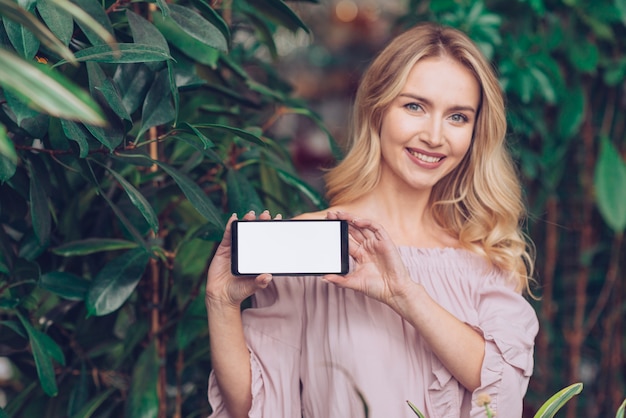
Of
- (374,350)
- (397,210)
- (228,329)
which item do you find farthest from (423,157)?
(228,329)

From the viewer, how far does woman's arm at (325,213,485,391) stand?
113cm

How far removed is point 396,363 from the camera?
3.99 feet

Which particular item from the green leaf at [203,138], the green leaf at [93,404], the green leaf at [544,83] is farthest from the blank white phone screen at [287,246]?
the green leaf at [544,83]

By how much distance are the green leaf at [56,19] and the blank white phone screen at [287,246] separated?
0.35 metres

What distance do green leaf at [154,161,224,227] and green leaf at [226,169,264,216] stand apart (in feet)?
0.51

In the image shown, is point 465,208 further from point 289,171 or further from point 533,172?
point 533,172

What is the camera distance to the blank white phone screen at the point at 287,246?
1.05 m

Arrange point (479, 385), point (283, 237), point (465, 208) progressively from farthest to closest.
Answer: point (465, 208)
point (479, 385)
point (283, 237)

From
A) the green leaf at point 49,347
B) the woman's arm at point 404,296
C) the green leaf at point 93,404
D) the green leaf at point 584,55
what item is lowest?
the green leaf at point 93,404

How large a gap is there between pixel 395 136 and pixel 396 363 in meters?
0.39

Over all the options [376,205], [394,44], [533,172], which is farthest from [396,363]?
[533,172]

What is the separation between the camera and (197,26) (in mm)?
1164

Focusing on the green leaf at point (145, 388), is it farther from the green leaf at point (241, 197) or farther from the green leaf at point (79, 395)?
the green leaf at point (241, 197)

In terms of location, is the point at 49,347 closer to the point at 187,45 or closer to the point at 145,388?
the point at 145,388
